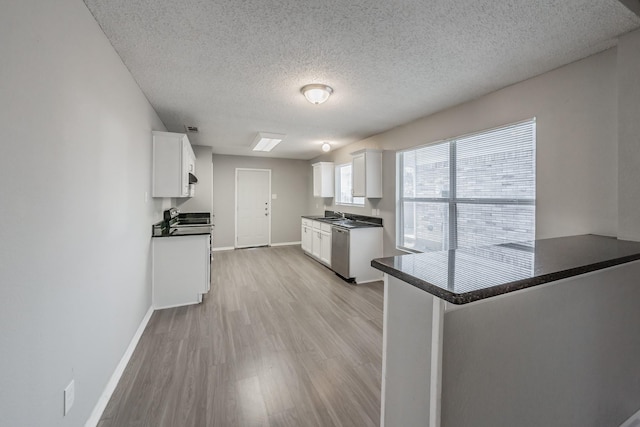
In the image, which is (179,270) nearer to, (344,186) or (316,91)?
(316,91)

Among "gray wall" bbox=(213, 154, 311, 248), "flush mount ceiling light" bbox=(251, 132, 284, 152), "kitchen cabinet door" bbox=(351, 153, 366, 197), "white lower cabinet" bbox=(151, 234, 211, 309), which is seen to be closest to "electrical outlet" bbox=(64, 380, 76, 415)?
"white lower cabinet" bbox=(151, 234, 211, 309)

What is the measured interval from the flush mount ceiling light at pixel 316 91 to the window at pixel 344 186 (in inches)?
113

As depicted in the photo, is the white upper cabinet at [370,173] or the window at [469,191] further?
the white upper cabinet at [370,173]

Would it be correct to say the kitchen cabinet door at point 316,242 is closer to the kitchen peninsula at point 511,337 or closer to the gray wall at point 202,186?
the gray wall at point 202,186

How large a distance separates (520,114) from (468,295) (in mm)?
2455

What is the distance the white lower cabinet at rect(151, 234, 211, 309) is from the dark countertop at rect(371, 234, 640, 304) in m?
2.75

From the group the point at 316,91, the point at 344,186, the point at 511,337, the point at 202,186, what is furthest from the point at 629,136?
the point at 202,186

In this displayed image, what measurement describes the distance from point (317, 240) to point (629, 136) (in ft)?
14.5

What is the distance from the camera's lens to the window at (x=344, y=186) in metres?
5.64

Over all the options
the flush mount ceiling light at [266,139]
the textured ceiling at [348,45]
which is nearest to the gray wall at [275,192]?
the flush mount ceiling light at [266,139]

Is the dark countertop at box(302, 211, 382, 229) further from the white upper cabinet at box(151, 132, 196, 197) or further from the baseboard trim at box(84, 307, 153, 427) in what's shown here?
the baseboard trim at box(84, 307, 153, 427)

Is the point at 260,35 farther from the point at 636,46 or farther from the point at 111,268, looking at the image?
the point at 636,46

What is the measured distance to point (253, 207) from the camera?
281 inches

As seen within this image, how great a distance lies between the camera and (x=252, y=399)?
5.81ft
